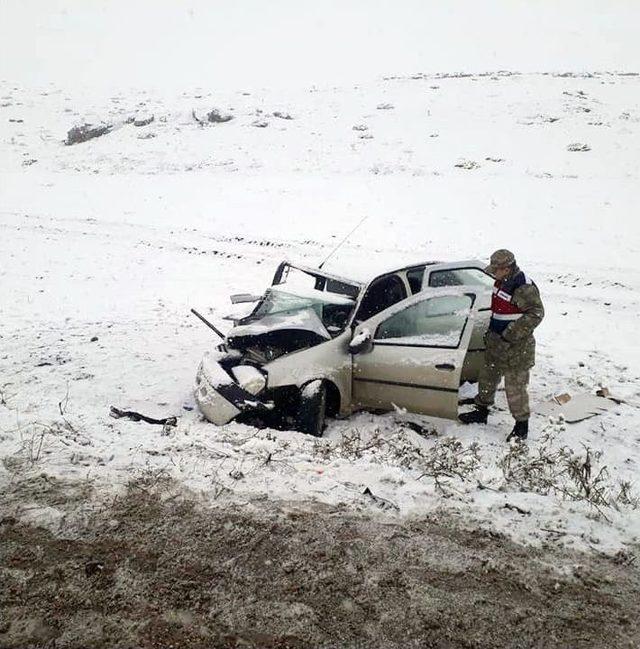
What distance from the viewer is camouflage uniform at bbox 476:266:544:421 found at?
16.7 feet

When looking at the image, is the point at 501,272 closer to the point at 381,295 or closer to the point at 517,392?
the point at 517,392

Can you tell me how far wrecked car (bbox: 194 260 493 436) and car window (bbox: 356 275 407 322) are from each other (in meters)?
0.02

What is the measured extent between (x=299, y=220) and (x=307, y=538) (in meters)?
14.6

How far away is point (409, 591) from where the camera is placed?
252cm

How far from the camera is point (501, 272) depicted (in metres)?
5.18

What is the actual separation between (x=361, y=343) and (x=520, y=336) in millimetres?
1655

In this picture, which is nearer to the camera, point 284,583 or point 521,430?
point 284,583

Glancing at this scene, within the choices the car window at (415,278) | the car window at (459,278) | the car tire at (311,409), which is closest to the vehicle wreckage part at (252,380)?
the car tire at (311,409)

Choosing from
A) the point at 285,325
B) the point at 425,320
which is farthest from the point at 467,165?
the point at 285,325

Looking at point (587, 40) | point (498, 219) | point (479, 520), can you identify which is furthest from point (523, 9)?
point (479, 520)

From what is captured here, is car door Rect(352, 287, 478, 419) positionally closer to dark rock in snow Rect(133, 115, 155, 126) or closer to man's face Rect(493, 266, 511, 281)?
man's face Rect(493, 266, 511, 281)

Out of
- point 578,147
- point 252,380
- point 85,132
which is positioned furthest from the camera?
point 85,132

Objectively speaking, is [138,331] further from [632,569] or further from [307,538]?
[632,569]

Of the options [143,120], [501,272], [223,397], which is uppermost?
[143,120]
